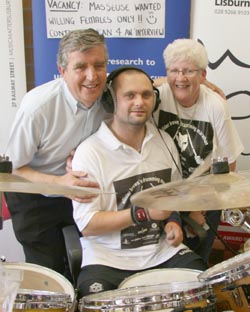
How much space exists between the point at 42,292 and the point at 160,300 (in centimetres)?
33

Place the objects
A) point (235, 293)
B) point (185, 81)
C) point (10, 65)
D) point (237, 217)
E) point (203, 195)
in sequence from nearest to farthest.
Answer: point (203, 195) < point (235, 293) < point (237, 217) < point (185, 81) < point (10, 65)

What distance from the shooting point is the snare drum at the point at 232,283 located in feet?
4.09

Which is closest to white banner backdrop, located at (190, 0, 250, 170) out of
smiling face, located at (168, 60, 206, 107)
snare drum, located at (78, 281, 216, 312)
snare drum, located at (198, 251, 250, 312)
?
smiling face, located at (168, 60, 206, 107)

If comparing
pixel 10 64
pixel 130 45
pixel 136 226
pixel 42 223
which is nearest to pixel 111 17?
pixel 130 45

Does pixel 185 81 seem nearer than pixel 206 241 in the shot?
Yes

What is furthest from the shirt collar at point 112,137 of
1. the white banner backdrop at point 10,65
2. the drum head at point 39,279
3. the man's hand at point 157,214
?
the white banner backdrop at point 10,65

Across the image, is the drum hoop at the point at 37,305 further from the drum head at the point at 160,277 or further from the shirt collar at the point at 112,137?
the shirt collar at the point at 112,137

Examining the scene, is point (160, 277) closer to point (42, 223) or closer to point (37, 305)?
point (37, 305)

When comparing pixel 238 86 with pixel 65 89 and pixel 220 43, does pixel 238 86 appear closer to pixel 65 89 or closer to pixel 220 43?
pixel 220 43

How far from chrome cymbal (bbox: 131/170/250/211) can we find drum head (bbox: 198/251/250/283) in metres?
0.23

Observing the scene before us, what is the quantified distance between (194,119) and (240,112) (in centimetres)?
75

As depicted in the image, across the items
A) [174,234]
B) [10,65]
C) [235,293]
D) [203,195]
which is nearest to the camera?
[203,195]

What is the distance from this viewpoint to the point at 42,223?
208 cm

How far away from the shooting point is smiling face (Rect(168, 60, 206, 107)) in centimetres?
187
